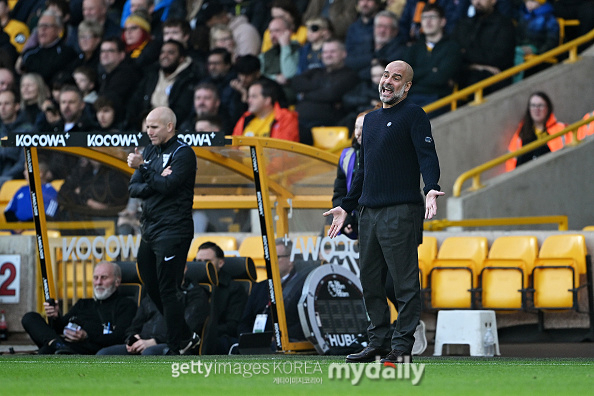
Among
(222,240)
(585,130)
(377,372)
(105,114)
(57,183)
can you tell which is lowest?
(377,372)

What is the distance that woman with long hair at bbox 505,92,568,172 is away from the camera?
15039mm

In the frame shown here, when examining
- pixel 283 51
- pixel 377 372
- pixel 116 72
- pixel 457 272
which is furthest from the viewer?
pixel 116 72

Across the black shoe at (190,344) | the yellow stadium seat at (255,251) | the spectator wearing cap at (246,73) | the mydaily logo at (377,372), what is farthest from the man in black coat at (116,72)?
the mydaily logo at (377,372)

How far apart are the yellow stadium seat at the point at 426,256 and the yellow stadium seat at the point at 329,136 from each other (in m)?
3.15

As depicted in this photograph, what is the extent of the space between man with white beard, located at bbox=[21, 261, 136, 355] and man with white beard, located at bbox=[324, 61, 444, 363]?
3.70m

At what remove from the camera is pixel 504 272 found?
12.3 m

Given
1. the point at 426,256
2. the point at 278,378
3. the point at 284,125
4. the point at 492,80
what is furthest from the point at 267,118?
the point at 278,378

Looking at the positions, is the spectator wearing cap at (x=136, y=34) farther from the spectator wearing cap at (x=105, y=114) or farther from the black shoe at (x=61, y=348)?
the black shoe at (x=61, y=348)

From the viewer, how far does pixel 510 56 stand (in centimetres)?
1609

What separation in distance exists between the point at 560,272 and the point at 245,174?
11.1ft

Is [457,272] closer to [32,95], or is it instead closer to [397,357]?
[397,357]

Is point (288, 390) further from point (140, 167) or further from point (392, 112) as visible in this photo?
point (140, 167)

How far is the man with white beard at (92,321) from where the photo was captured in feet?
35.0

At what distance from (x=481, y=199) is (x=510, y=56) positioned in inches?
105
